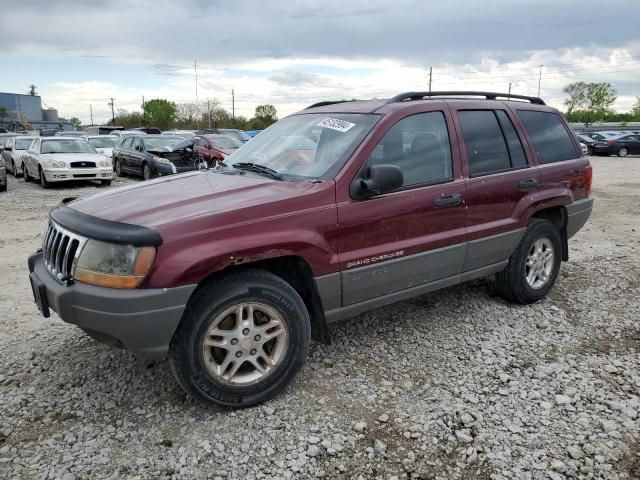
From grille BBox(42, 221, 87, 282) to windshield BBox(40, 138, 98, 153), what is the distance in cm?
1302

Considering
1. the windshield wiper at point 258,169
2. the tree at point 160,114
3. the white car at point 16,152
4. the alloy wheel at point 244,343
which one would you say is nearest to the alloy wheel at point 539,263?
the windshield wiper at point 258,169

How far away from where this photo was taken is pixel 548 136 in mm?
4922

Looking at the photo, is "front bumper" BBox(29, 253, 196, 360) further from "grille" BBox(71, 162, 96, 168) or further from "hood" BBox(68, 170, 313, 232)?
"grille" BBox(71, 162, 96, 168)

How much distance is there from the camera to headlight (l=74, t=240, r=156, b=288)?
2758 mm

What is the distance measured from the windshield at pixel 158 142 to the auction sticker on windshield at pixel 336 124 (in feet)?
43.7

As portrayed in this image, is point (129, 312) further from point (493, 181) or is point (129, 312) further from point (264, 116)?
point (264, 116)

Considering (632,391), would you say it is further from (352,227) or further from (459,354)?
(352,227)

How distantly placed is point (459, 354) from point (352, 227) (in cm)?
137

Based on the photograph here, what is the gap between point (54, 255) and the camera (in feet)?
10.6

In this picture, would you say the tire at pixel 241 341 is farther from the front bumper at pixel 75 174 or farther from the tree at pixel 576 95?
the tree at pixel 576 95

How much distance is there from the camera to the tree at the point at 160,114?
79.2m

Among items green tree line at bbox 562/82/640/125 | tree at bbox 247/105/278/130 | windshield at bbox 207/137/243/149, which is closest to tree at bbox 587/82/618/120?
green tree line at bbox 562/82/640/125

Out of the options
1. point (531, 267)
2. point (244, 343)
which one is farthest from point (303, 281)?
point (531, 267)

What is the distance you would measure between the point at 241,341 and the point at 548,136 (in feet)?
11.7
